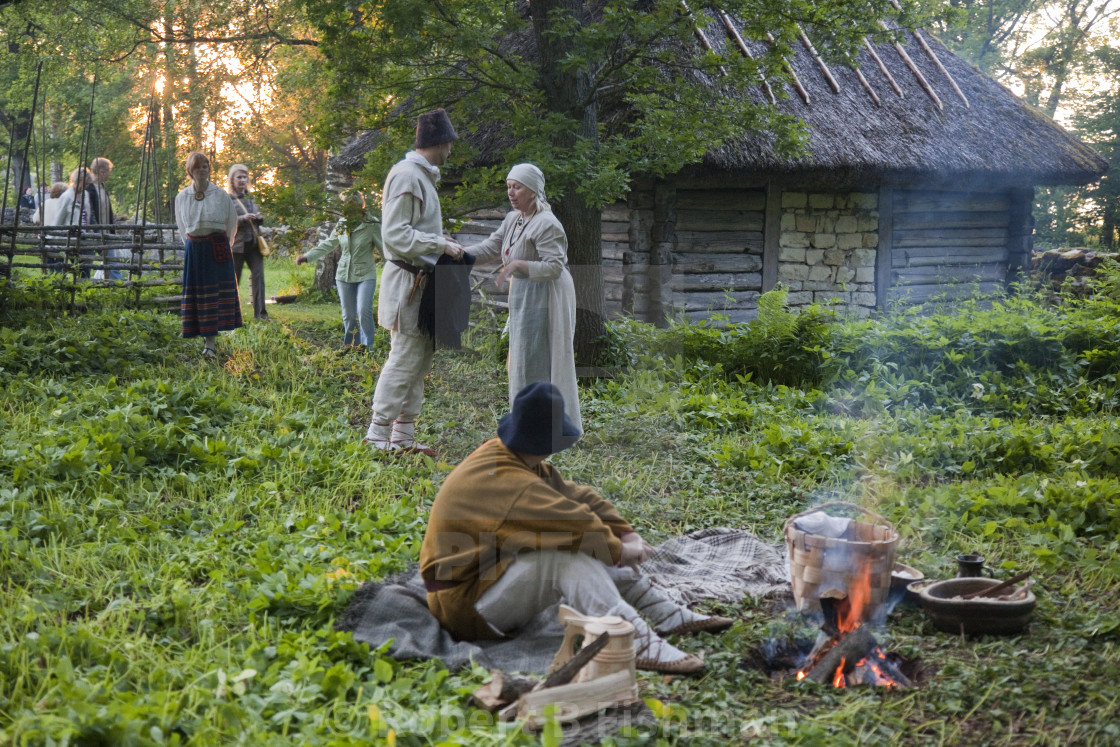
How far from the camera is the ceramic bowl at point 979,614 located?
3383mm

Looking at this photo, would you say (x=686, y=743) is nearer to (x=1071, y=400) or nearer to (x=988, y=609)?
(x=988, y=609)

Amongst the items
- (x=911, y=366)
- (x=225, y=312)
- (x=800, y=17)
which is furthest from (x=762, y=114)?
(x=225, y=312)

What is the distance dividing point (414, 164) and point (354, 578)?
2.84m

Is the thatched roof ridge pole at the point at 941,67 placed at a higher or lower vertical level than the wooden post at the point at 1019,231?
higher

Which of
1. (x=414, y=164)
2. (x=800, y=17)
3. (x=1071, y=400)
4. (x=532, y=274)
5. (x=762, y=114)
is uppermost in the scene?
(x=800, y=17)

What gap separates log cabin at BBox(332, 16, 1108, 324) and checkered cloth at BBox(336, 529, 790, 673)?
17.0ft

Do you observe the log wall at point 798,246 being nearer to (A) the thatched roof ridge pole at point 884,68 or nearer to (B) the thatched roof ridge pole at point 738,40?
(B) the thatched roof ridge pole at point 738,40

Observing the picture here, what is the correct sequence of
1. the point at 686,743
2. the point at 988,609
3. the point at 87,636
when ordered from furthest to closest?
the point at 988,609, the point at 87,636, the point at 686,743

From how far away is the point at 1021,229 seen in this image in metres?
13.0

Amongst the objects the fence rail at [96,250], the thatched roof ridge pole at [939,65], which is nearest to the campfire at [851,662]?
the fence rail at [96,250]

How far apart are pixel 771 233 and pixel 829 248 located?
37.8 inches

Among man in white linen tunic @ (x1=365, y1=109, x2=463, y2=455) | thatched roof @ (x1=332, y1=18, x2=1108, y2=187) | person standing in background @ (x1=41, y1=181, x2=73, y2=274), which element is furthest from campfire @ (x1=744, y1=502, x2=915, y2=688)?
person standing in background @ (x1=41, y1=181, x2=73, y2=274)

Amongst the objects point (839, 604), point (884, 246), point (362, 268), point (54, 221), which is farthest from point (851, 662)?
point (54, 221)

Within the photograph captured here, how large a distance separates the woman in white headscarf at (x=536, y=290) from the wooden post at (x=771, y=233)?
5647mm
